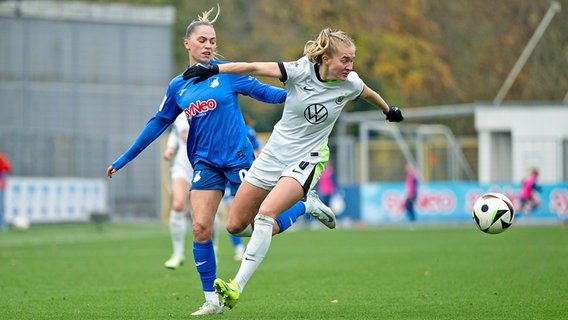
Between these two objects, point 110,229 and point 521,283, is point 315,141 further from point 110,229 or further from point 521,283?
point 110,229

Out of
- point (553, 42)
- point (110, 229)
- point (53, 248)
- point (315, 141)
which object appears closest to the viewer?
point (315, 141)

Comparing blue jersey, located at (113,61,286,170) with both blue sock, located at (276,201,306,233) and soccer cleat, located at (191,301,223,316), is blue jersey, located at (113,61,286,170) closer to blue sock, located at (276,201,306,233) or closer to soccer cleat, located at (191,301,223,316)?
blue sock, located at (276,201,306,233)

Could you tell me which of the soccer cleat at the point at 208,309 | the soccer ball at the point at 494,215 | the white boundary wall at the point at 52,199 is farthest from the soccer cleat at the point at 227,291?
the white boundary wall at the point at 52,199

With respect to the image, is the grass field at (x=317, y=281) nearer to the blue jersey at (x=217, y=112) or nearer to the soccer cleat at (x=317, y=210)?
the soccer cleat at (x=317, y=210)

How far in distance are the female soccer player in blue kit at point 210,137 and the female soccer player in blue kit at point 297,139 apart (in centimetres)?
31

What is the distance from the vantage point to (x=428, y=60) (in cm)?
4838

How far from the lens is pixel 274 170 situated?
8.76 m

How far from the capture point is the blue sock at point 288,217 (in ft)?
30.2

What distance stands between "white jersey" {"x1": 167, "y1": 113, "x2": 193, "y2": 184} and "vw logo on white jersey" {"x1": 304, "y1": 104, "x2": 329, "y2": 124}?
5638 millimetres

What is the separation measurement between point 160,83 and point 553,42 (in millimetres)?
16258

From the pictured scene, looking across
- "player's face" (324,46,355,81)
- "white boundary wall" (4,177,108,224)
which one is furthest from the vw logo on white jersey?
"white boundary wall" (4,177,108,224)

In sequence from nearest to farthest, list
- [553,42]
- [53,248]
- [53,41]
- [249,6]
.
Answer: [53,248], [53,41], [553,42], [249,6]

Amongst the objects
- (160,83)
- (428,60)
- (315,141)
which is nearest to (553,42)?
(428,60)

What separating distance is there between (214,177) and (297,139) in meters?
0.84
